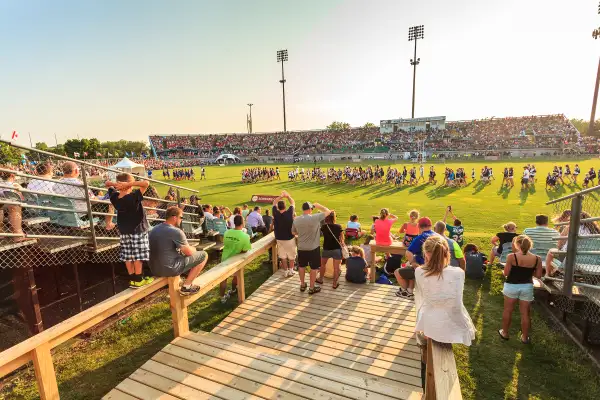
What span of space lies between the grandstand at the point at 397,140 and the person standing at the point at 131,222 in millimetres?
50149

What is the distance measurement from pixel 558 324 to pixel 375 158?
47168 mm

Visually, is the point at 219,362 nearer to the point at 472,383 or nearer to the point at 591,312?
the point at 472,383

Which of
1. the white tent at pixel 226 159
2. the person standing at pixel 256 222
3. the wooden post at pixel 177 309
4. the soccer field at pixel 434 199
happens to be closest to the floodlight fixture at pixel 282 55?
the white tent at pixel 226 159

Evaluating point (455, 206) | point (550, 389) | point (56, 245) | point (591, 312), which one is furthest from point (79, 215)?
point (455, 206)

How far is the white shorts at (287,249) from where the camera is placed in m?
6.94

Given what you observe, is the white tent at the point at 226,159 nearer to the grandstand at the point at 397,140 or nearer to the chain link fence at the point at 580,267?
the grandstand at the point at 397,140

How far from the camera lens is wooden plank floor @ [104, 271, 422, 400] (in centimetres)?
334

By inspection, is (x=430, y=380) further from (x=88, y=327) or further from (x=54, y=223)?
(x=54, y=223)

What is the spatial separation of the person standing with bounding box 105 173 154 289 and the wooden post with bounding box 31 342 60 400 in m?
1.14

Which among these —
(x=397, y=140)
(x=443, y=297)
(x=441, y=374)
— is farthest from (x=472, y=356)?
(x=397, y=140)

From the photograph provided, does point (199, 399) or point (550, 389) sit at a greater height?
point (199, 399)

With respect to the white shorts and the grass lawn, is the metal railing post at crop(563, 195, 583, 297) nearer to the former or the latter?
the grass lawn

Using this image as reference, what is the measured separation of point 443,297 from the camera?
10.7 ft

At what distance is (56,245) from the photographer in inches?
188
